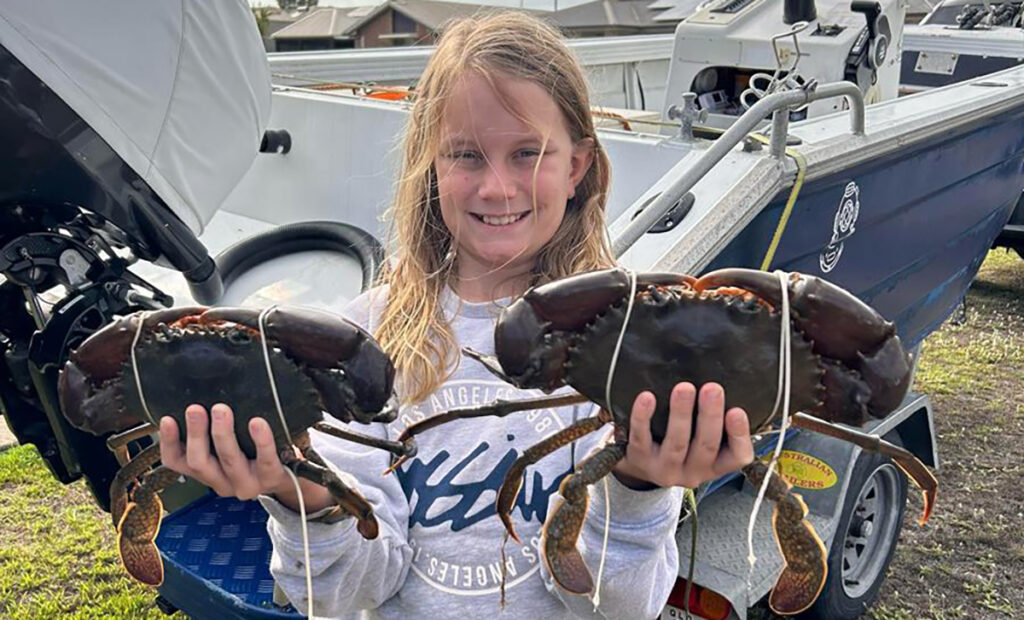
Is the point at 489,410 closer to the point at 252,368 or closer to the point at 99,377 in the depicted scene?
the point at 252,368

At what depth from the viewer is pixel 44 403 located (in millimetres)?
2223

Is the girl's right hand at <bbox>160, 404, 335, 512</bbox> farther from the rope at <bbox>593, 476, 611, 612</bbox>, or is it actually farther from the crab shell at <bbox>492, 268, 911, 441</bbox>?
the rope at <bbox>593, 476, 611, 612</bbox>

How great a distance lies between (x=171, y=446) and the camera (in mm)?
1344

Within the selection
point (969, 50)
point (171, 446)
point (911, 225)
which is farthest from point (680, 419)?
point (969, 50)

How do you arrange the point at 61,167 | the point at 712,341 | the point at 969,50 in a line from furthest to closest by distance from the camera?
the point at 969,50, the point at 61,167, the point at 712,341

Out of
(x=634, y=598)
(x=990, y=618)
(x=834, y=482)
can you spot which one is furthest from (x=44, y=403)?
(x=990, y=618)

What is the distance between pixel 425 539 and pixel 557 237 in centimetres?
59

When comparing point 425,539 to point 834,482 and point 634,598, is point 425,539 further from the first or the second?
point 834,482

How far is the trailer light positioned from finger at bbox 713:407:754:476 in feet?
5.32

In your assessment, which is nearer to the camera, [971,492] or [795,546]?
[795,546]

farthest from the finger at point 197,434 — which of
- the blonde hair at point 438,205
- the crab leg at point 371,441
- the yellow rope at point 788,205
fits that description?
the yellow rope at point 788,205

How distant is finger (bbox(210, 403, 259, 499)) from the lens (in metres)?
1.31

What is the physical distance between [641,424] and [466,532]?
48cm

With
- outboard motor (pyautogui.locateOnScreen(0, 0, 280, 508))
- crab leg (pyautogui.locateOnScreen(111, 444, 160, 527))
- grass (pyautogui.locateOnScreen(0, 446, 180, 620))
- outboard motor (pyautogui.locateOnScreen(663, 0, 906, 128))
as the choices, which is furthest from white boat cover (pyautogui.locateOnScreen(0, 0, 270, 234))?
outboard motor (pyautogui.locateOnScreen(663, 0, 906, 128))
